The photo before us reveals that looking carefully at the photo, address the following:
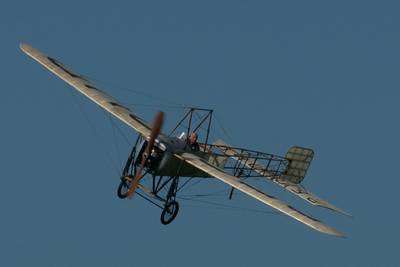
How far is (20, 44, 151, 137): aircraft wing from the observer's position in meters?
57.9

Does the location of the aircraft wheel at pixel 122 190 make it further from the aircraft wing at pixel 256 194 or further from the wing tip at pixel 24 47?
the wing tip at pixel 24 47

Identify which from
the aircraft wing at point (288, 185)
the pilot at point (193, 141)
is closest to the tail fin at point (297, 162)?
the aircraft wing at point (288, 185)

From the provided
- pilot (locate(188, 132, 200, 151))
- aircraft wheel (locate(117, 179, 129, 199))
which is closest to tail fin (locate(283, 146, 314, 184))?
pilot (locate(188, 132, 200, 151))

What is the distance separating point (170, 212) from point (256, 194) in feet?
14.1

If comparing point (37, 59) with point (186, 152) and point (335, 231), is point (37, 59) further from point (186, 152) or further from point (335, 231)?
point (335, 231)

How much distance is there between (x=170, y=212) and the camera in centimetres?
5650

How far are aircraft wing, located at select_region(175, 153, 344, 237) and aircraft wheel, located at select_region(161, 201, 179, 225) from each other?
1943mm

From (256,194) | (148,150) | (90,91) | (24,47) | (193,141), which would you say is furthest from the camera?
(24,47)

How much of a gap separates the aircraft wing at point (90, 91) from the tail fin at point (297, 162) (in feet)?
34.0

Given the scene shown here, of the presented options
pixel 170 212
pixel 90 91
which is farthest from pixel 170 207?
pixel 90 91

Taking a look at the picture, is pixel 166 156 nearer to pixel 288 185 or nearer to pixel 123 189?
pixel 123 189

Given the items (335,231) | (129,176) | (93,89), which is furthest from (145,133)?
(335,231)

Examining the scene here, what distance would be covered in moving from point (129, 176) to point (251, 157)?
27.9ft

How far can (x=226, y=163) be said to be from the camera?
61.3m
